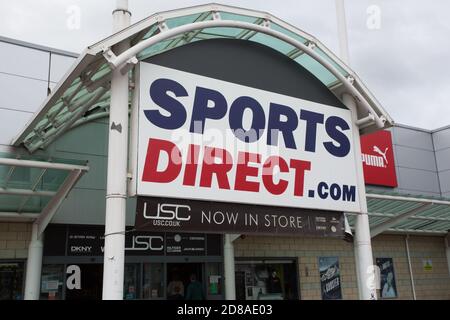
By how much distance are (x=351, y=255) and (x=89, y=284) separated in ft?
28.3

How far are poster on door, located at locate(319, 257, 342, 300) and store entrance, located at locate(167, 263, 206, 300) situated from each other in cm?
429

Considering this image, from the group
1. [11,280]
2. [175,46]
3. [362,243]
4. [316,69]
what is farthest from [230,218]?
[11,280]

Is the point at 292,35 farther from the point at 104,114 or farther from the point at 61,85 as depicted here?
the point at 104,114

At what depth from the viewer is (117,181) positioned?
702 cm

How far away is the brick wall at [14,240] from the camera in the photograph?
10.2m

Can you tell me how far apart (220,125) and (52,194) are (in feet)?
12.4

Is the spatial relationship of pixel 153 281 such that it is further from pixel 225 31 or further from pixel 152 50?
pixel 225 31

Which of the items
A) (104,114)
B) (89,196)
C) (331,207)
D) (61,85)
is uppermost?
(104,114)

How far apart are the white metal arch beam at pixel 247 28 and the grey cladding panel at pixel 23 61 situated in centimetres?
492

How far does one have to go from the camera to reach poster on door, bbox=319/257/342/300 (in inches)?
582

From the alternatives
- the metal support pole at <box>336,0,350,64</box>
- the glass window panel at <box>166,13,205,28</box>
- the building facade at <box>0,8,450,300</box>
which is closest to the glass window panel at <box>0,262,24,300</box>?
the building facade at <box>0,8,450,300</box>

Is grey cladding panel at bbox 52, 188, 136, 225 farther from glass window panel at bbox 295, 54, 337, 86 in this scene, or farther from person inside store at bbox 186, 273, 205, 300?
glass window panel at bbox 295, 54, 337, 86

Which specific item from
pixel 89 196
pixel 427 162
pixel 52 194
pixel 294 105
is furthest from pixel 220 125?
pixel 427 162

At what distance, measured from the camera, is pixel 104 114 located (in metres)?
11.9
